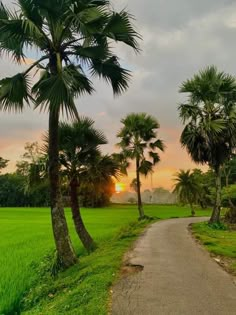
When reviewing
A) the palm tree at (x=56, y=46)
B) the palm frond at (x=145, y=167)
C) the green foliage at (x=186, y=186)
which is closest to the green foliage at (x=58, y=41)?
the palm tree at (x=56, y=46)

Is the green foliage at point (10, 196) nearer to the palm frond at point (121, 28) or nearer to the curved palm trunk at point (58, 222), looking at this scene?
the curved palm trunk at point (58, 222)

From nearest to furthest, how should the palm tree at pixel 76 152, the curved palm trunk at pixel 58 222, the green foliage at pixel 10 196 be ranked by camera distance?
1. the curved palm trunk at pixel 58 222
2. the palm tree at pixel 76 152
3. the green foliage at pixel 10 196

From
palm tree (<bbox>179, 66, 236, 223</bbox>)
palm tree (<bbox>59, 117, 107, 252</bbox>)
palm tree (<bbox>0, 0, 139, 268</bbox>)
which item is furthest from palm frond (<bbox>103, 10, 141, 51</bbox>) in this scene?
palm tree (<bbox>179, 66, 236, 223</bbox>)

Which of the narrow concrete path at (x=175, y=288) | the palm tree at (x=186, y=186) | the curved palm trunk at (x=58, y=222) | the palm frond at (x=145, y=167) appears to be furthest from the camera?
the palm tree at (x=186, y=186)

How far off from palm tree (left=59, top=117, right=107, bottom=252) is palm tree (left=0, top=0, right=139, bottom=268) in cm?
332

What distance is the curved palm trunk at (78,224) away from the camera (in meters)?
13.8

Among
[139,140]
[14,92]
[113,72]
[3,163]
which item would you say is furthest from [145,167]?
[3,163]

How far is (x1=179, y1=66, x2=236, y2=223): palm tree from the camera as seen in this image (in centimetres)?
2231

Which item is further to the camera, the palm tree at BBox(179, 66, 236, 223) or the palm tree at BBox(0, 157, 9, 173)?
the palm tree at BBox(0, 157, 9, 173)

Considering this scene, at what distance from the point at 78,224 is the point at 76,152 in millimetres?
2598

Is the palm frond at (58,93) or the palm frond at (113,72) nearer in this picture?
the palm frond at (58,93)

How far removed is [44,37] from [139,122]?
70.7 ft

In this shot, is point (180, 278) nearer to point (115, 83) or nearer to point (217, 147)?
point (115, 83)

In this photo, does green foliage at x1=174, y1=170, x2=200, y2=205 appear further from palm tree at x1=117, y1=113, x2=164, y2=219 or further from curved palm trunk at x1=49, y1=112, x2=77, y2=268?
curved palm trunk at x1=49, y1=112, x2=77, y2=268
